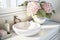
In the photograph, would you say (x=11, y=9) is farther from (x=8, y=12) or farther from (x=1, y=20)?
(x=1, y=20)

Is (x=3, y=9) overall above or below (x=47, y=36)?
above

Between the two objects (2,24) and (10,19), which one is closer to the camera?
(2,24)

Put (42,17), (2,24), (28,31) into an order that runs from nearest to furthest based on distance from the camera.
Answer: (28,31) < (2,24) < (42,17)

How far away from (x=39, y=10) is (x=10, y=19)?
39 cm

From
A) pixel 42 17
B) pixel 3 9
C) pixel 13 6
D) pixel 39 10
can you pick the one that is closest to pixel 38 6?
pixel 39 10

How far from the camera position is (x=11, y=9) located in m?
1.37

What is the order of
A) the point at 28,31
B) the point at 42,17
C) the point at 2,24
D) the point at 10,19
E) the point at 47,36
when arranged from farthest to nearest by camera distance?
the point at 42,17
the point at 10,19
the point at 2,24
the point at 47,36
the point at 28,31

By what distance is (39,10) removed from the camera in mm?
1413

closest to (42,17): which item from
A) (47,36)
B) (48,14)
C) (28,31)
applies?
(48,14)

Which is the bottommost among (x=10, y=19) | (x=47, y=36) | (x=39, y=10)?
(x=47, y=36)

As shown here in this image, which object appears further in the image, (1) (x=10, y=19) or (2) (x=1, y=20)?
(1) (x=10, y=19)

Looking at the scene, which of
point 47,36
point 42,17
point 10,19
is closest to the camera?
point 47,36

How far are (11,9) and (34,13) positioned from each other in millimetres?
301

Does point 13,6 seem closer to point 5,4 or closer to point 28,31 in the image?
point 5,4
